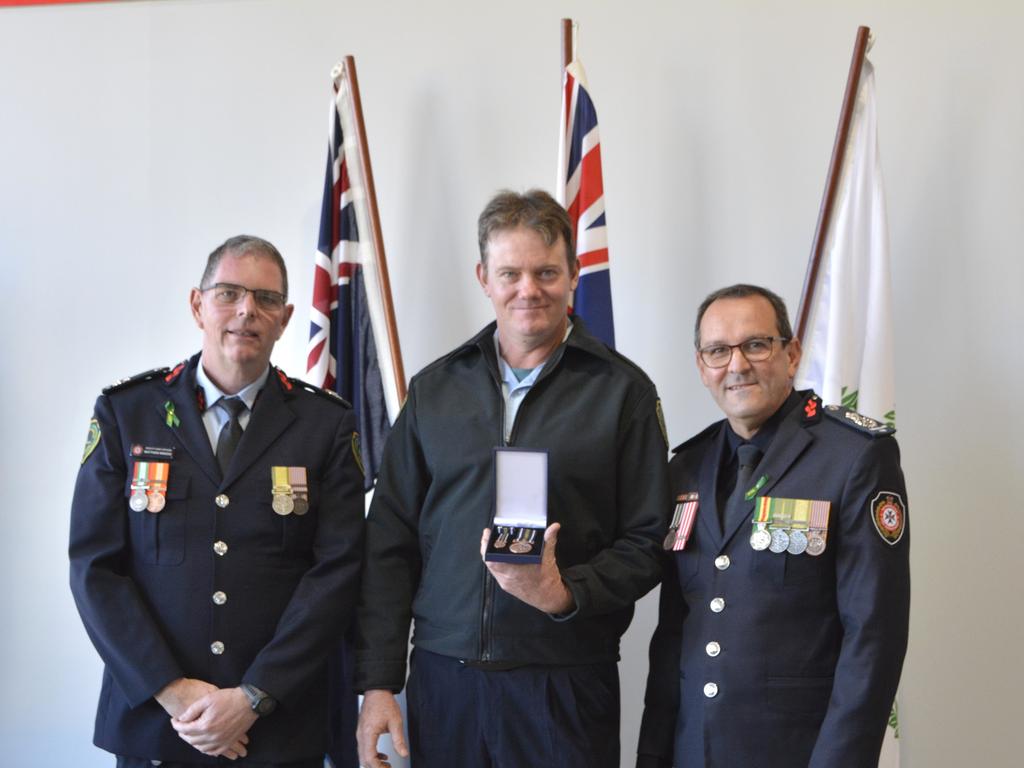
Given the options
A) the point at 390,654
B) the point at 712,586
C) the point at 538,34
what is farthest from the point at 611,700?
the point at 538,34

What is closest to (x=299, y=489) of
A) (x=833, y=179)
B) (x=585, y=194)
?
(x=585, y=194)

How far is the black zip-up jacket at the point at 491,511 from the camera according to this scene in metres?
1.93

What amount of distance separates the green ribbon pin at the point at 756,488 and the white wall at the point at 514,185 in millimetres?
1218

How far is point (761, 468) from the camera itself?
1888mm

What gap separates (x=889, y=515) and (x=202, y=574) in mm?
1308

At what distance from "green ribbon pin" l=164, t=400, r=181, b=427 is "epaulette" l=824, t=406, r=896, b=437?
131 cm

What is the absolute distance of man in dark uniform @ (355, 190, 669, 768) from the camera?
6.28 ft

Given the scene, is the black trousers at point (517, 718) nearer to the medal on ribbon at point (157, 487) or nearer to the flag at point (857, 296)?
the medal on ribbon at point (157, 487)

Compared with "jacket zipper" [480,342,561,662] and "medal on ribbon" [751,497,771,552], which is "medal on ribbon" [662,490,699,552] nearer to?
"medal on ribbon" [751,497,771,552]

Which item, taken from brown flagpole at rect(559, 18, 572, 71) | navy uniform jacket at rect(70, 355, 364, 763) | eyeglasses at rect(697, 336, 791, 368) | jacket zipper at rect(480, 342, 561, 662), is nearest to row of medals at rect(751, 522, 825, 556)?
eyeglasses at rect(697, 336, 791, 368)

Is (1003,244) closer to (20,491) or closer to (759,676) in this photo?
(759,676)

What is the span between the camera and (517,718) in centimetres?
191

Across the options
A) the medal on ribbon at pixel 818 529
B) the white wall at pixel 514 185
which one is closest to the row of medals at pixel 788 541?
the medal on ribbon at pixel 818 529

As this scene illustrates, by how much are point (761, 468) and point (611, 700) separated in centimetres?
55
